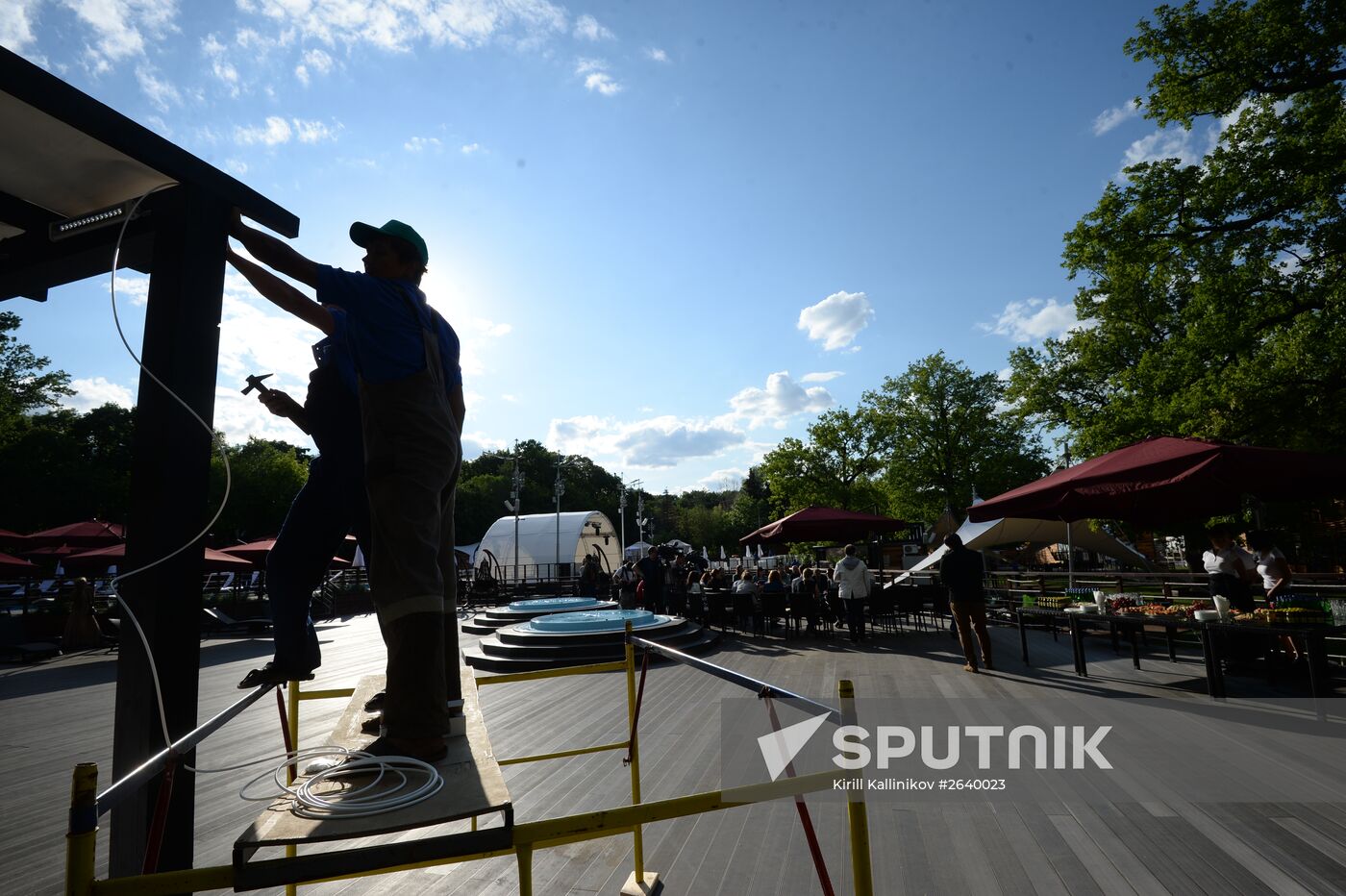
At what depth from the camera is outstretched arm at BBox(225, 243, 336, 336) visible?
1.83 metres

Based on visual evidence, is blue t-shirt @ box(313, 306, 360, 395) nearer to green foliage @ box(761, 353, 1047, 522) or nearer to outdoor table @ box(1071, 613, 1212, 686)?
outdoor table @ box(1071, 613, 1212, 686)

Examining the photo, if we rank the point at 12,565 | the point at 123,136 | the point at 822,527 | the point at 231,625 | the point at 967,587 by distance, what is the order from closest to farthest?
the point at 123,136, the point at 967,587, the point at 822,527, the point at 12,565, the point at 231,625

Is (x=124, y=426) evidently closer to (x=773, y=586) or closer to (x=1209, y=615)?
(x=773, y=586)

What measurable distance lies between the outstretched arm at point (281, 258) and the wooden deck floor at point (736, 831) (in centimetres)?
150

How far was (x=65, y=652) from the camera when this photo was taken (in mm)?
13617

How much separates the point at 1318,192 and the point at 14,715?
2163 cm

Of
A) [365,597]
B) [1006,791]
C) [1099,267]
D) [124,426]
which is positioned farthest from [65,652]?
[124,426]

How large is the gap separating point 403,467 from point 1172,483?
24.5ft

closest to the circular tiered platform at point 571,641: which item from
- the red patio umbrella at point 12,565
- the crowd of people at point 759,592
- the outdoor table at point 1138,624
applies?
the crowd of people at point 759,592

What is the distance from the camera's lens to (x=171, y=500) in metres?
1.81

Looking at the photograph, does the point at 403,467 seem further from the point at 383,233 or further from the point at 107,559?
the point at 107,559

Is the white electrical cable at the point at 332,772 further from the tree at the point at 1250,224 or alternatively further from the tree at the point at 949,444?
the tree at the point at 949,444

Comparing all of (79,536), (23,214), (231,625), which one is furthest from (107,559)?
(23,214)

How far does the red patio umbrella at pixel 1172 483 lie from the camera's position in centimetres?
633
